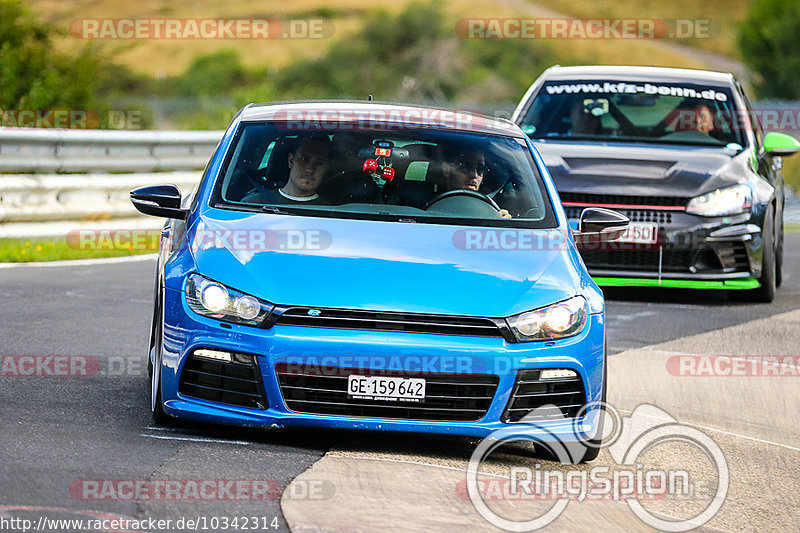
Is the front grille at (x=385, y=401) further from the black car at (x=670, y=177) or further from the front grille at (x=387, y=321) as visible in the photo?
the black car at (x=670, y=177)

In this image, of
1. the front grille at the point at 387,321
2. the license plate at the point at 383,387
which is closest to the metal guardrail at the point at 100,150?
the front grille at the point at 387,321

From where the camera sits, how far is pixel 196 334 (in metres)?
5.86

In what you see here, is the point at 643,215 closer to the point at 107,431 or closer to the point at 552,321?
the point at 552,321

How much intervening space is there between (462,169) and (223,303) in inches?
68.7

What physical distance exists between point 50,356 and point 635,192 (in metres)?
5.04

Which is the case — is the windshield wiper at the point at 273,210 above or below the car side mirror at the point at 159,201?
above

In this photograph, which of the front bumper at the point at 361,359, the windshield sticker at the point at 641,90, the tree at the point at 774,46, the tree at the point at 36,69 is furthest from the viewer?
the tree at the point at 774,46

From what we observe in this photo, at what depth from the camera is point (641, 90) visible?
40.7ft

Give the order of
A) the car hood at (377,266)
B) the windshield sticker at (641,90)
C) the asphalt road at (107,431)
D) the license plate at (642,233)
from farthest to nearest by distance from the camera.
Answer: the windshield sticker at (641,90) < the license plate at (642,233) < the car hood at (377,266) < the asphalt road at (107,431)

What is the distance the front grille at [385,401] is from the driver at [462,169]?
138 centimetres

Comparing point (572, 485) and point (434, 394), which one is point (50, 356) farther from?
point (572, 485)

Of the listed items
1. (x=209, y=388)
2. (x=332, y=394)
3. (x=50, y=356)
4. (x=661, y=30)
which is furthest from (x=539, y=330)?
(x=661, y=30)

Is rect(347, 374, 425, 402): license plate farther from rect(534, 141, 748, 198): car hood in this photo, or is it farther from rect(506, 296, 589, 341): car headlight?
rect(534, 141, 748, 198): car hood

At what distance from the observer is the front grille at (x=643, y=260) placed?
1116 centimetres
